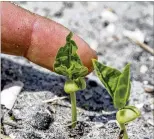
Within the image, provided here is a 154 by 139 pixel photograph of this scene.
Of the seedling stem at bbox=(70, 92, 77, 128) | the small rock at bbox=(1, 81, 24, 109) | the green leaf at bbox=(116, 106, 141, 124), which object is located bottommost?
the green leaf at bbox=(116, 106, 141, 124)

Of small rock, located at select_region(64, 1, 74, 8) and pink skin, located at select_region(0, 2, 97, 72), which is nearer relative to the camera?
pink skin, located at select_region(0, 2, 97, 72)

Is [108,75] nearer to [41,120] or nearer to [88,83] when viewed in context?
[41,120]

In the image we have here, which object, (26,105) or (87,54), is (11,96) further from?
(87,54)

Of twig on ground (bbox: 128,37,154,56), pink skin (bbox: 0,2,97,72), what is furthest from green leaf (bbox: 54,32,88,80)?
twig on ground (bbox: 128,37,154,56)

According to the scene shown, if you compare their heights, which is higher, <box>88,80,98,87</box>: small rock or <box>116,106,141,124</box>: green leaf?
<box>88,80,98,87</box>: small rock

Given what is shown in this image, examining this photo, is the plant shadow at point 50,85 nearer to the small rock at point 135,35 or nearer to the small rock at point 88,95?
the small rock at point 88,95

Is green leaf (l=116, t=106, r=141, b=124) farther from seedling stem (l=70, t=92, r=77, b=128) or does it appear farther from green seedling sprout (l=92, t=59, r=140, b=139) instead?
seedling stem (l=70, t=92, r=77, b=128)

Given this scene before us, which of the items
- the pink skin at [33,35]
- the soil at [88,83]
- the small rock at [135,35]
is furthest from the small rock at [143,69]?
the pink skin at [33,35]
